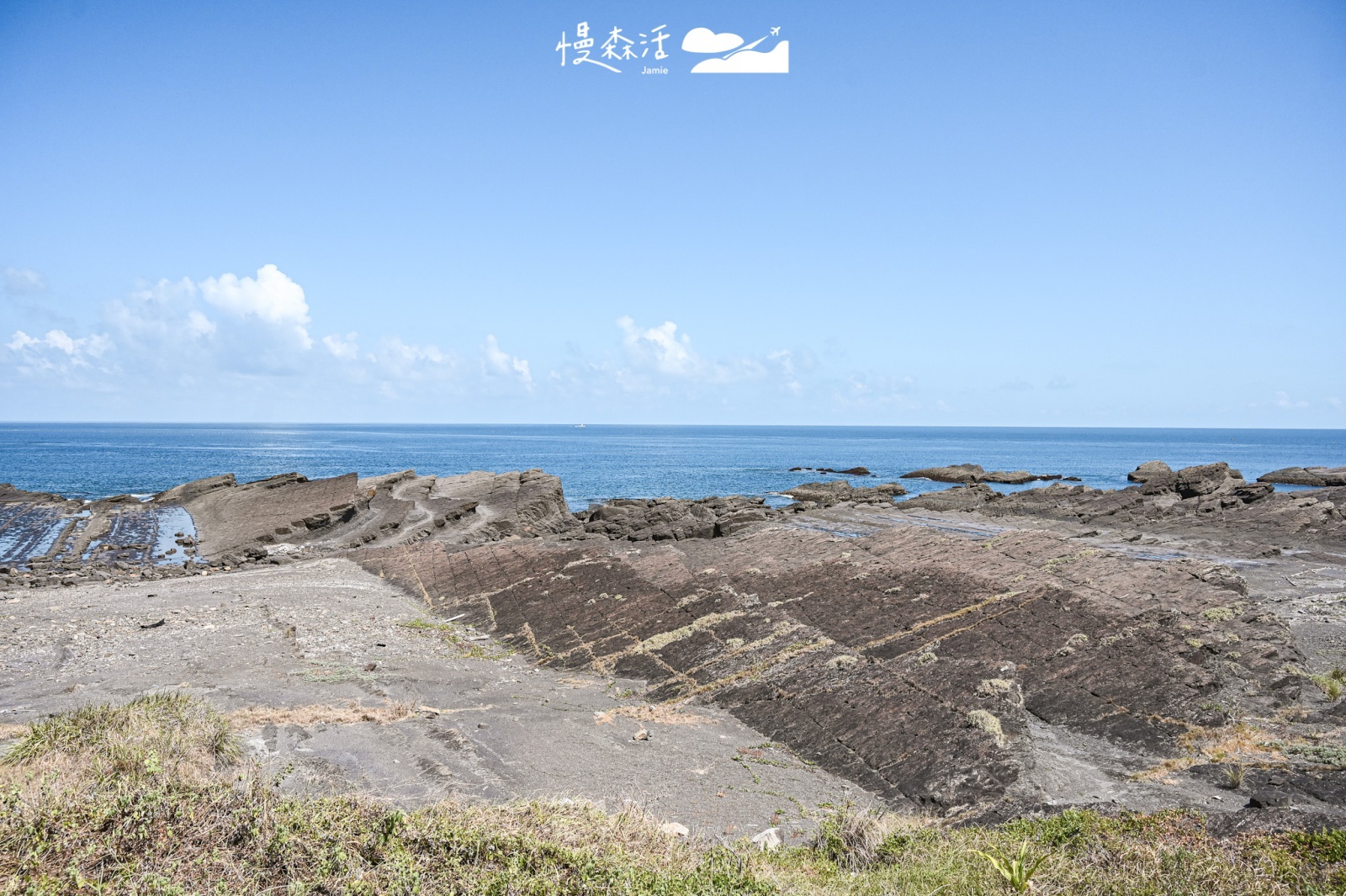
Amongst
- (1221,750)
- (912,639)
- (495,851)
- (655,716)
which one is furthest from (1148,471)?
(495,851)

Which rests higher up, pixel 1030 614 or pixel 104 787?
pixel 104 787

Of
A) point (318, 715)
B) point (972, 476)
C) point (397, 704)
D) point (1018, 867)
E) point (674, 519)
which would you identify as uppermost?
point (1018, 867)

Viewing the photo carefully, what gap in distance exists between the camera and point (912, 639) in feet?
65.0

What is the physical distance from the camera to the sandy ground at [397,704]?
41.8ft

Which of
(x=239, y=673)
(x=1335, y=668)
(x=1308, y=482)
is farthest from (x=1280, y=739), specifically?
(x=1308, y=482)

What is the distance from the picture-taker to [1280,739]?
1385 centimetres

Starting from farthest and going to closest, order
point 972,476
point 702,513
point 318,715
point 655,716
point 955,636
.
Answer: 1. point 972,476
2. point 702,513
3. point 955,636
4. point 655,716
5. point 318,715

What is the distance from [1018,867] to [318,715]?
505 inches

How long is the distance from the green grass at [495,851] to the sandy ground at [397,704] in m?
2.23

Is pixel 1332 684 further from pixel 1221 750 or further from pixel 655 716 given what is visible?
pixel 655 716

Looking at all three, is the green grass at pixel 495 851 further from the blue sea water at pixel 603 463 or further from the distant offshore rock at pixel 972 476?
the distant offshore rock at pixel 972 476

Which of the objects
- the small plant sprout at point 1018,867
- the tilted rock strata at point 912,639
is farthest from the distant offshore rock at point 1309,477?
the small plant sprout at point 1018,867

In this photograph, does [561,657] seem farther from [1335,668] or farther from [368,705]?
[1335,668]

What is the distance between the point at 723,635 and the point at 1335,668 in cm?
1373
